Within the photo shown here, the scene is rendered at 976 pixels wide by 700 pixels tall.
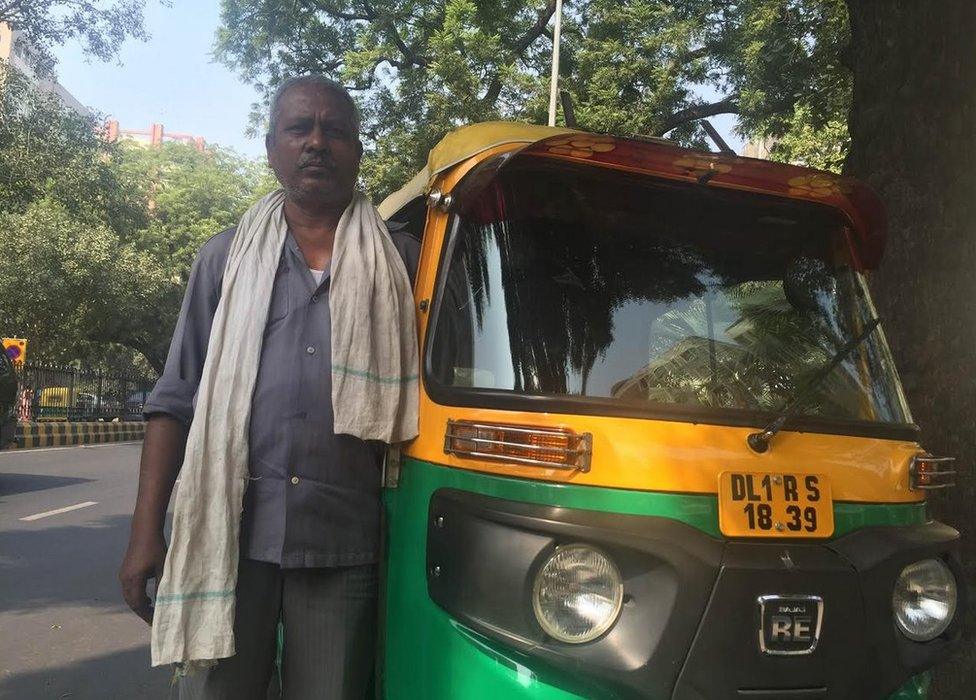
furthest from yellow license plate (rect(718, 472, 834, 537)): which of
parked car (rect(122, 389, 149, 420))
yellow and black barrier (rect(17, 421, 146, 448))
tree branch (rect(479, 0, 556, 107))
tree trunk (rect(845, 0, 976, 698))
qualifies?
parked car (rect(122, 389, 149, 420))

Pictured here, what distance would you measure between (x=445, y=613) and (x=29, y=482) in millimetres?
11377

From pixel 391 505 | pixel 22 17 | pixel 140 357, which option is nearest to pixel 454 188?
pixel 391 505

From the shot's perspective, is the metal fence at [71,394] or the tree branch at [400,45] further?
the metal fence at [71,394]

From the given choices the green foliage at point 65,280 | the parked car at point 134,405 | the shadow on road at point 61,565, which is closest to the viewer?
the shadow on road at point 61,565

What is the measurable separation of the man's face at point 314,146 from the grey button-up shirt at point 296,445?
0.84 ft

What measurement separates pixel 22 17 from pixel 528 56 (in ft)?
28.8

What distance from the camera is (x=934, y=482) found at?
2195mm

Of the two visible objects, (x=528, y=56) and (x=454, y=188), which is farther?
(x=528, y=56)

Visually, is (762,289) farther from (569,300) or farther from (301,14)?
(301,14)

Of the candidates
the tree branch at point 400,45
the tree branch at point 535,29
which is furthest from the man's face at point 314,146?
the tree branch at point 535,29

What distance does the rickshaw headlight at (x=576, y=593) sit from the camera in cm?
180

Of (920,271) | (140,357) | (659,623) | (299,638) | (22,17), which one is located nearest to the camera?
(659,623)

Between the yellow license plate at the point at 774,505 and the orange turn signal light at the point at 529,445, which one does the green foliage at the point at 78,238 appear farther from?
the yellow license plate at the point at 774,505

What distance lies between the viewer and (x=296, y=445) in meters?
2.05
